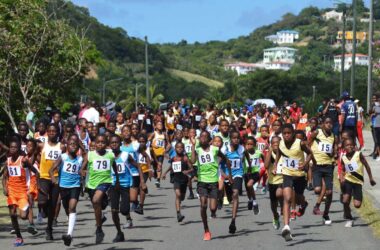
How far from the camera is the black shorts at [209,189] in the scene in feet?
45.6

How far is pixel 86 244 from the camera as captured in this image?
43.8 ft

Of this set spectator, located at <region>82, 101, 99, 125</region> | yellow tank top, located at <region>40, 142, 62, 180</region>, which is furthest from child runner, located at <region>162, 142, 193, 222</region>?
spectator, located at <region>82, 101, 99, 125</region>

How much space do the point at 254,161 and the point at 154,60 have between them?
15081 cm

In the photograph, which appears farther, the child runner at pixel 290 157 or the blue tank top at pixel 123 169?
the blue tank top at pixel 123 169

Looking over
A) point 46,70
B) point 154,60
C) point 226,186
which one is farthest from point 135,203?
point 154,60

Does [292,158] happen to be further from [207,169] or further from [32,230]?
[32,230]

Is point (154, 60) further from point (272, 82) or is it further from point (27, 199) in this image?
point (27, 199)

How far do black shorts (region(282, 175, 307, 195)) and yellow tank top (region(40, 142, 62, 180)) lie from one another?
344 cm

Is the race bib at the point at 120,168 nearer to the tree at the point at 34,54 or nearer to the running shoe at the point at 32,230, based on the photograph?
the running shoe at the point at 32,230

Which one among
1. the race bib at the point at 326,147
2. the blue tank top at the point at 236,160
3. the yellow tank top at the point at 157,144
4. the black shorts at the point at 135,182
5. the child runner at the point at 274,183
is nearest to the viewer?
the child runner at the point at 274,183

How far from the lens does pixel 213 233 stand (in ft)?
47.1

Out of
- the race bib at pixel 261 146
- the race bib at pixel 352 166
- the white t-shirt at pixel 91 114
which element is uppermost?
the white t-shirt at pixel 91 114

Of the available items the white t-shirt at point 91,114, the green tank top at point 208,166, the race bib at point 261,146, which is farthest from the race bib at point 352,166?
the white t-shirt at point 91,114

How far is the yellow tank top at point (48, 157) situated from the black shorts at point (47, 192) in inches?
3.9
